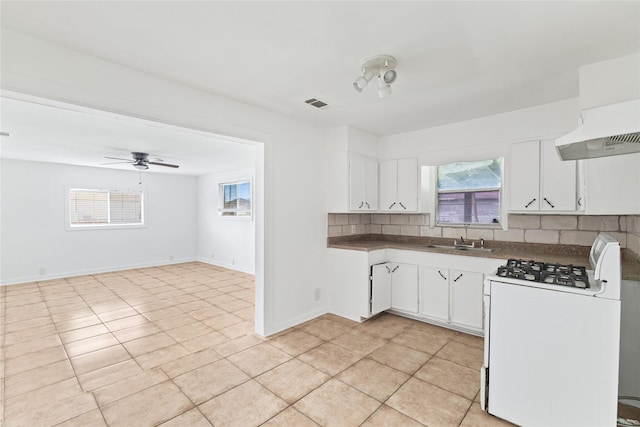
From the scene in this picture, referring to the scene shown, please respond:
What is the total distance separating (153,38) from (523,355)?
3119mm

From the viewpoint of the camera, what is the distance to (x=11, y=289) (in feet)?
17.2

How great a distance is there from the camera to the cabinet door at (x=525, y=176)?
9.83 ft

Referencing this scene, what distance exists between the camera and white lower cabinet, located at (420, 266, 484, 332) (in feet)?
10.4

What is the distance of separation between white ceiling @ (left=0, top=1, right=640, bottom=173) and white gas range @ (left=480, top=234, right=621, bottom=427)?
130 cm

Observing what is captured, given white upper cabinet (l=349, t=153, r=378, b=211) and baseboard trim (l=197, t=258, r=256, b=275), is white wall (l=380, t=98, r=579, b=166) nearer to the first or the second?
white upper cabinet (l=349, t=153, r=378, b=211)

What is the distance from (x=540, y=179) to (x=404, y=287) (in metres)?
1.88

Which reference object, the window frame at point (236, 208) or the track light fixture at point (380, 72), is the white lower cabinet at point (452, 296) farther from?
the window frame at point (236, 208)

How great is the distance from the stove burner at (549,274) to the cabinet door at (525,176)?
3.20 feet

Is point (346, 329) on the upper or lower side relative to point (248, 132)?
lower

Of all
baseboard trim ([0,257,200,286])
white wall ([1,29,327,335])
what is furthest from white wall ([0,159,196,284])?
white wall ([1,29,327,335])

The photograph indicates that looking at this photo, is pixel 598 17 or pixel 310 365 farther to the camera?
pixel 310 365

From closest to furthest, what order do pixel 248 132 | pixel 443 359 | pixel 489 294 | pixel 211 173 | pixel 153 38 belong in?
1. pixel 153 38
2. pixel 489 294
3. pixel 443 359
4. pixel 248 132
5. pixel 211 173

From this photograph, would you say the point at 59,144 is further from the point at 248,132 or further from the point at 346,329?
the point at 346,329

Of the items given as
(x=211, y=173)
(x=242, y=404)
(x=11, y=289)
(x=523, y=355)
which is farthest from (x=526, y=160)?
(x=11, y=289)
